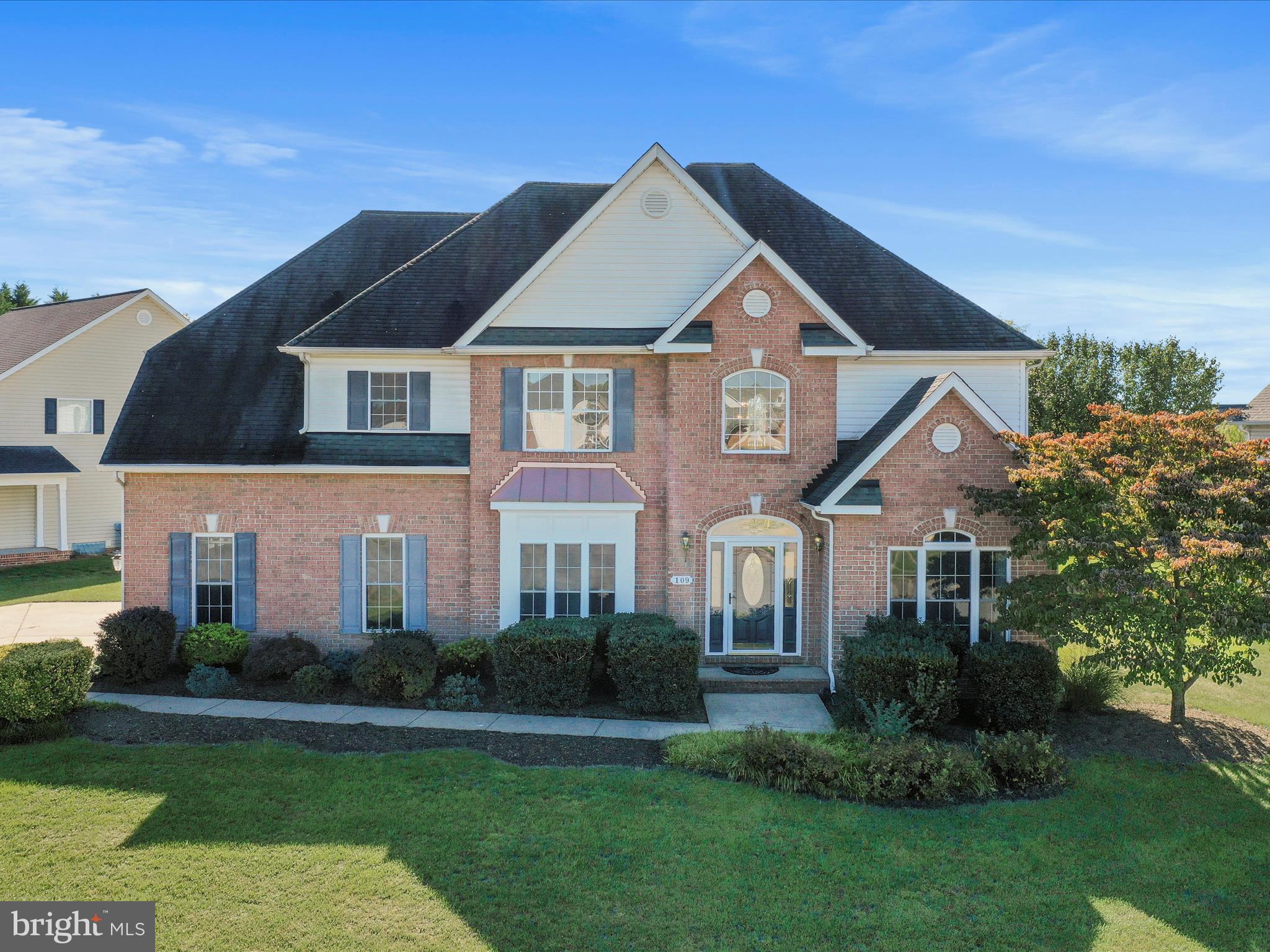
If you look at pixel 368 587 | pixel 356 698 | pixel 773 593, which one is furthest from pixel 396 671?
pixel 773 593

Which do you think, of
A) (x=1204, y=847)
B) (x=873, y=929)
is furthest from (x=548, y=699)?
(x=1204, y=847)

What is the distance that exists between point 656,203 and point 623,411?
4.17m

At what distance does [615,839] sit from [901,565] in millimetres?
7835

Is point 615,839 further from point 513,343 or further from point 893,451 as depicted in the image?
point 513,343

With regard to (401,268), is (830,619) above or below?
A: below

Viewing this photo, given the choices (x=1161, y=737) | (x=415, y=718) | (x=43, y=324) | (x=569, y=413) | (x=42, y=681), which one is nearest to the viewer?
(x=42, y=681)

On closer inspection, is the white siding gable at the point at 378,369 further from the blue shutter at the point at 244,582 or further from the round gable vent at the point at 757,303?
the round gable vent at the point at 757,303

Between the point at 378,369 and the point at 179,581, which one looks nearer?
the point at 179,581

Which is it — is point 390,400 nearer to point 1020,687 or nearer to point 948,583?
point 948,583

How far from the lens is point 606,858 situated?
8.33 metres

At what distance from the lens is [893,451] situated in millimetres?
13992

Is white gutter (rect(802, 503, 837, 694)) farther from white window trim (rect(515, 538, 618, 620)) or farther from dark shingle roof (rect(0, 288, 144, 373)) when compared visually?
dark shingle roof (rect(0, 288, 144, 373))

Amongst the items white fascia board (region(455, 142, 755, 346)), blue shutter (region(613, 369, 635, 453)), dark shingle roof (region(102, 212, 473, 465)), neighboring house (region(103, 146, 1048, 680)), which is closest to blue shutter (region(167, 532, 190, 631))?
neighboring house (region(103, 146, 1048, 680))

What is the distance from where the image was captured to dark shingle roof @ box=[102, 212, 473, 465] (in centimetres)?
1606
